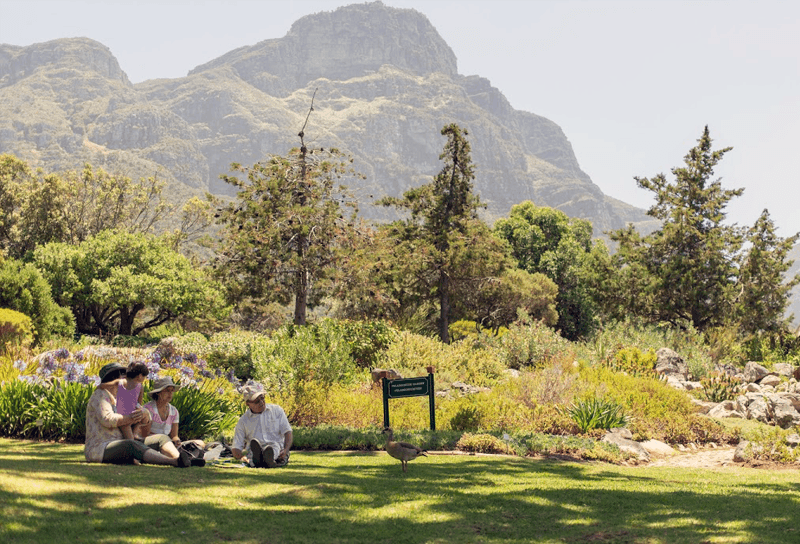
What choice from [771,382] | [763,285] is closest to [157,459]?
[771,382]

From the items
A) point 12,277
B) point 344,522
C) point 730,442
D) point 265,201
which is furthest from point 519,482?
point 12,277

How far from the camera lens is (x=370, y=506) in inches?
225

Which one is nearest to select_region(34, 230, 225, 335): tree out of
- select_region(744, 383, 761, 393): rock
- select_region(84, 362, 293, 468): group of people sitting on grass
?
select_region(744, 383, 761, 393): rock

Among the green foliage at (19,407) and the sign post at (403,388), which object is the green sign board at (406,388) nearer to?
the sign post at (403,388)

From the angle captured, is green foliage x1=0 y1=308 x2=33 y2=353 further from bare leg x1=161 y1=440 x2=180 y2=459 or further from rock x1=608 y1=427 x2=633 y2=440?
rock x1=608 y1=427 x2=633 y2=440

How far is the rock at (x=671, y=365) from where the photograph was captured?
57.9ft

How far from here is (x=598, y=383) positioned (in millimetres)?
13734

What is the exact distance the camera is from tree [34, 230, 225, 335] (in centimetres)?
2677

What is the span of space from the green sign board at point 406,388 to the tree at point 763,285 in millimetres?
18818

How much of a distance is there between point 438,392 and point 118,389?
27.8 feet

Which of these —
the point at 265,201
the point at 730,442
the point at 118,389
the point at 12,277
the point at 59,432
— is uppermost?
the point at 265,201

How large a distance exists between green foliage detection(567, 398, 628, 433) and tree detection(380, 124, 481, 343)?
1181 cm

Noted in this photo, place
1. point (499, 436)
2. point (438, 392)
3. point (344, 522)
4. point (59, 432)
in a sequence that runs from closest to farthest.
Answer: point (344, 522) → point (59, 432) → point (499, 436) → point (438, 392)

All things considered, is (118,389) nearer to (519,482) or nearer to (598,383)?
(519,482)
